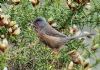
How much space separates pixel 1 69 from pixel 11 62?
29 cm

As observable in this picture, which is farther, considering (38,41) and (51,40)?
(38,41)

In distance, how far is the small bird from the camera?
8.82 ft

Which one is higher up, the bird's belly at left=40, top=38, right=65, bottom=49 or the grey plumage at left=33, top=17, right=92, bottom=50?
the grey plumage at left=33, top=17, right=92, bottom=50

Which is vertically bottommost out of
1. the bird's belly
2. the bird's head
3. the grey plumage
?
the bird's belly

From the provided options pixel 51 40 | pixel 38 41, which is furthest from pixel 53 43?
pixel 38 41

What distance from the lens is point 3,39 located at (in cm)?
252

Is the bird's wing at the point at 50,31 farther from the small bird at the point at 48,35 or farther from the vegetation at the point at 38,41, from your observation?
the vegetation at the point at 38,41

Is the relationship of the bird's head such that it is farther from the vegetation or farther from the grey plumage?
the vegetation

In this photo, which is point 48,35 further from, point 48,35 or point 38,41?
point 38,41

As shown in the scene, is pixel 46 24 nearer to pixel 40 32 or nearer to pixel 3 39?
pixel 40 32

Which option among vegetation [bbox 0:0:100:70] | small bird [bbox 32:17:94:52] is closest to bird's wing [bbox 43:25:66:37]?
small bird [bbox 32:17:94:52]

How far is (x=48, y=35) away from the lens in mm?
2766

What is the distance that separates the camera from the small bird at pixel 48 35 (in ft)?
8.82

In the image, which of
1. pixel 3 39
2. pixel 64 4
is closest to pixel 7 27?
pixel 3 39
